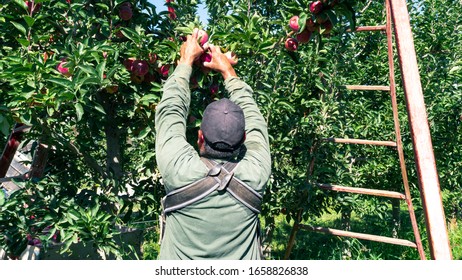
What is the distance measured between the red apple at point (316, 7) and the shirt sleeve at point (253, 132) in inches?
17.2

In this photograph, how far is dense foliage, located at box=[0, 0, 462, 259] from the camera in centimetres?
184

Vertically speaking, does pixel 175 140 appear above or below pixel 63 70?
below

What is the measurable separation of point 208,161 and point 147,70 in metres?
0.74

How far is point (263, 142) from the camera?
1611 mm

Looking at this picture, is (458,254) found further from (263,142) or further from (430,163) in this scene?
(263,142)

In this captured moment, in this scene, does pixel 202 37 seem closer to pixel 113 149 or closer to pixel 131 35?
pixel 131 35

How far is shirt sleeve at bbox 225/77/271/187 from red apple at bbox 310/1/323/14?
44 cm

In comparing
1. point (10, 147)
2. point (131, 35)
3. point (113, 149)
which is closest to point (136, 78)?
point (131, 35)

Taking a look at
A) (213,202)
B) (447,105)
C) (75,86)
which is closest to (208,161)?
(213,202)

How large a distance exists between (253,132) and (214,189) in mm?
315

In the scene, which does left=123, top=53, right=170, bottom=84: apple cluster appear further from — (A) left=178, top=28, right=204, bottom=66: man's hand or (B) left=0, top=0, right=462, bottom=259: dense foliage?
(A) left=178, top=28, right=204, bottom=66: man's hand

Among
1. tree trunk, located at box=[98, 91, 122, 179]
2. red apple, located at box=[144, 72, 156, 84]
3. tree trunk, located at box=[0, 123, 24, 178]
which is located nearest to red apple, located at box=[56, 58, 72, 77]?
red apple, located at box=[144, 72, 156, 84]

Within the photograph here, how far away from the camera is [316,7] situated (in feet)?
6.05

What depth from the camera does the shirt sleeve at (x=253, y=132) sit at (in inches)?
59.2
